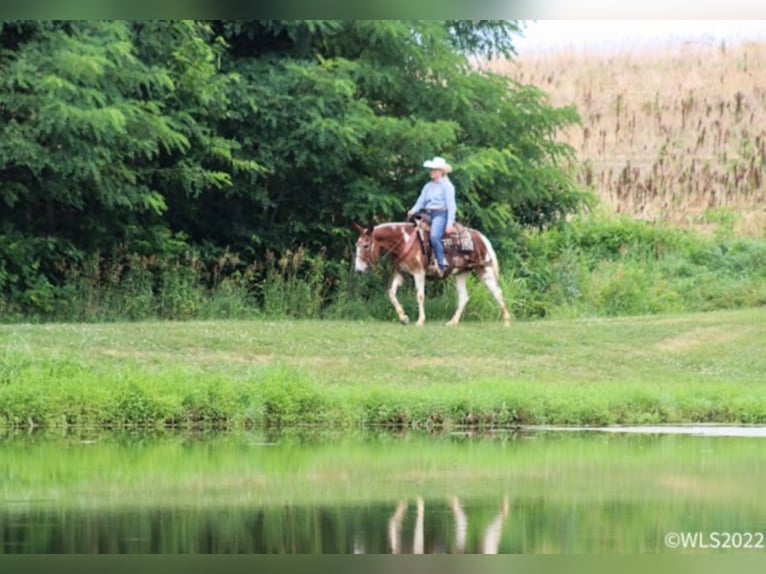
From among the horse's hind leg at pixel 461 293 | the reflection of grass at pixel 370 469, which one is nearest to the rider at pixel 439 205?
the horse's hind leg at pixel 461 293

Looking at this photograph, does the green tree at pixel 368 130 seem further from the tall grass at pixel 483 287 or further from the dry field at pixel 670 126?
the dry field at pixel 670 126

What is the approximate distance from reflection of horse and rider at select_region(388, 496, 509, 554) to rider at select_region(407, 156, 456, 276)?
41.9ft

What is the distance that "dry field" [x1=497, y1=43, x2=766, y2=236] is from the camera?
125ft

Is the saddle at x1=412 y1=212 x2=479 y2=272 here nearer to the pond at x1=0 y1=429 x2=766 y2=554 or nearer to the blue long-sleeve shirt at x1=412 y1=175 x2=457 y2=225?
the blue long-sleeve shirt at x1=412 y1=175 x2=457 y2=225

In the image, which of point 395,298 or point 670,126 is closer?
point 395,298

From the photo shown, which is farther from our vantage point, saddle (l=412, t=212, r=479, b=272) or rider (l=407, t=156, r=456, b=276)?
saddle (l=412, t=212, r=479, b=272)

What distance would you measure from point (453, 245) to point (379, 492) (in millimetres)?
12914

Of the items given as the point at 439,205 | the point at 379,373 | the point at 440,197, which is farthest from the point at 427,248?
the point at 379,373

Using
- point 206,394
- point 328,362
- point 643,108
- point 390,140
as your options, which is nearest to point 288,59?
point 390,140

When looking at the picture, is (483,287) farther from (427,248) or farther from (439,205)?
(439,205)

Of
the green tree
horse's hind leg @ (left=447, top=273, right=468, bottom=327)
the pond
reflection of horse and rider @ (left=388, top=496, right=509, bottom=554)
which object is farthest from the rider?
reflection of horse and rider @ (left=388, top=496, right=509, bottom=554)

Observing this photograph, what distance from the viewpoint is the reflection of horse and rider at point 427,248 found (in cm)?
2711

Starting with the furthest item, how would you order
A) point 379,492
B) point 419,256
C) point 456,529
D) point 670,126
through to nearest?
point 670,126 < point 419,256 < point 379,492 < point 456,529

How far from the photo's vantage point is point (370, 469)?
1612cm
